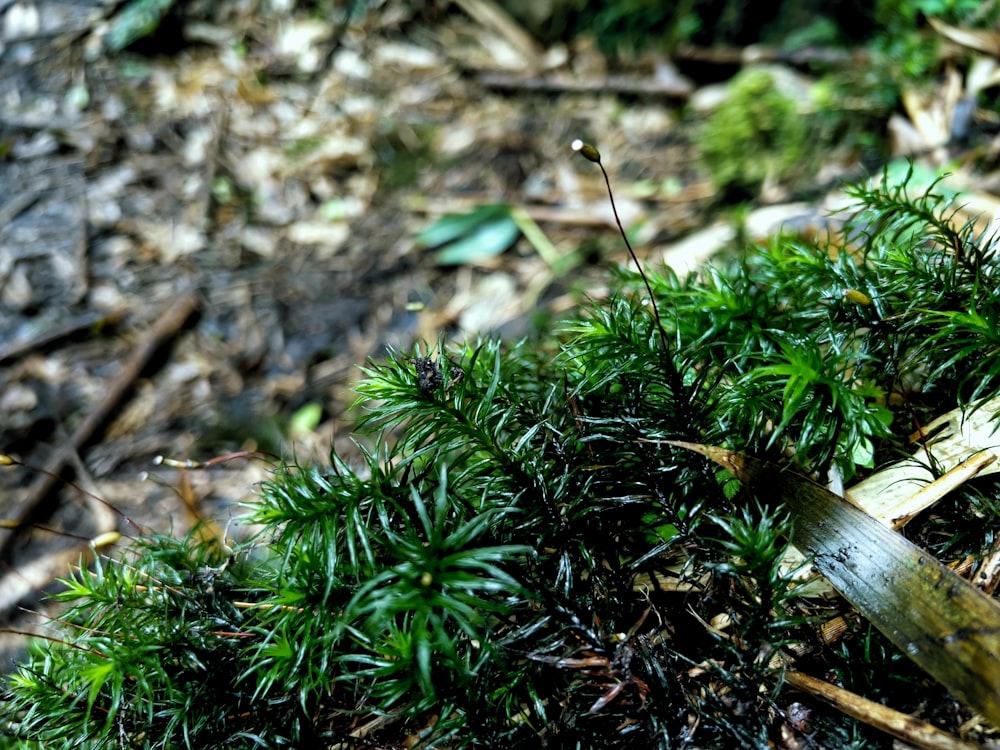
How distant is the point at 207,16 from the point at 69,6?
1.11 metres

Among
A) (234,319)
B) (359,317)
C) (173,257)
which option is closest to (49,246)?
(173,257)

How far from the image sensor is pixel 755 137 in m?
3.38

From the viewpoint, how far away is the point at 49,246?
406cm

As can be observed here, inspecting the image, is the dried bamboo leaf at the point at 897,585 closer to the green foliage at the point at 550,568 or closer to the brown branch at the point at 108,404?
the green foliage at the point at 550,568

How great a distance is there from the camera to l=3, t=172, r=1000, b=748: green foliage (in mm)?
945

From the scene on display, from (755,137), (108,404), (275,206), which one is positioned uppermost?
(755,137)

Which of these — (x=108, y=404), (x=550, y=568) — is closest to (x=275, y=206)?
(x=108, y=404)

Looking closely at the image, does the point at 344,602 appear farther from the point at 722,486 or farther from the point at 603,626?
the point at 722,486

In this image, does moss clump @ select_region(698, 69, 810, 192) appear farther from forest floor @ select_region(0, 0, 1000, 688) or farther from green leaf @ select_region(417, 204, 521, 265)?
green leaf @ select_region(417, 204, 521, 265)

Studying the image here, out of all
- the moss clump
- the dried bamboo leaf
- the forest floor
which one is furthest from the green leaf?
the dried bamboo leaf

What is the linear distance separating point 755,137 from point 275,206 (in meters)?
2.75

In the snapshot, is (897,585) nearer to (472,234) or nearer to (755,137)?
(755,137)

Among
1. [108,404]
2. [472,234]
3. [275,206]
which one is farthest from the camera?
[275,206]

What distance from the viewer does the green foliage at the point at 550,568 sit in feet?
3.10
